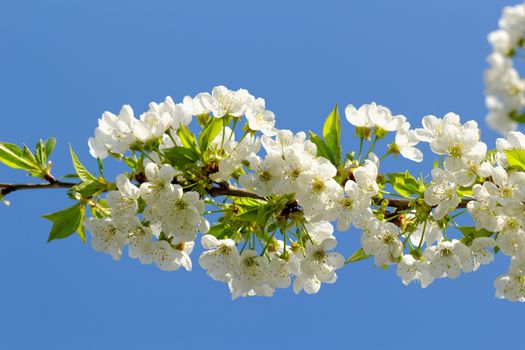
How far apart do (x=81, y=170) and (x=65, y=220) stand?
28cm

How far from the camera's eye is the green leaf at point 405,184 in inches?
130

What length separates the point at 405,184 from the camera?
10.9 feet

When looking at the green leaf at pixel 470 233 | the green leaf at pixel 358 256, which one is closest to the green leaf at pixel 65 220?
the green leaf at pixel 358 256

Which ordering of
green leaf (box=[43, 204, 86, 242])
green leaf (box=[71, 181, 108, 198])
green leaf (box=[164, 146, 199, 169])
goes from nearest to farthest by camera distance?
green leaf (box=[164, 146, 199, 169]) → green leaf (box=[71, 181, 108, 198]) → green leaf (box=[43, 204, 86, 242])

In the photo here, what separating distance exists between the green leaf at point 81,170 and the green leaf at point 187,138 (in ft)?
1.58

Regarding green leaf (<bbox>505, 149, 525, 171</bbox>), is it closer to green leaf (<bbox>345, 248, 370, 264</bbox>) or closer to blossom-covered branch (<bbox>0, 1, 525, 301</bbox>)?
blossom-covered branch (<bbox>0, 1, 525, 301</bbox>)

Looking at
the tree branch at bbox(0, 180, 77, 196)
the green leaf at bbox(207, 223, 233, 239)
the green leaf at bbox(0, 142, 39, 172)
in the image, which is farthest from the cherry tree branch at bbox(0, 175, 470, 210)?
the green leaf at bbox(207, 223, 233, 239)

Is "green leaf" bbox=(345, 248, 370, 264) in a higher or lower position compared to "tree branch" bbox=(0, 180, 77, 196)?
lower

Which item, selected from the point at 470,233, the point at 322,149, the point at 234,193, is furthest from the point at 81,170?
the point at 470,233

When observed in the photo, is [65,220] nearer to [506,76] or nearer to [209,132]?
[209,132]

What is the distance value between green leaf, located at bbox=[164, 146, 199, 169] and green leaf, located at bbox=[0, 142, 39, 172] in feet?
2.43

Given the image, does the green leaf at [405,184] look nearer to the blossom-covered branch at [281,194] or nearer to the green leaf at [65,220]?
the blossom-covered branch at [281,194]

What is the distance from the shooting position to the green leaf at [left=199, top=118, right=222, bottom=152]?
3334 millimetres

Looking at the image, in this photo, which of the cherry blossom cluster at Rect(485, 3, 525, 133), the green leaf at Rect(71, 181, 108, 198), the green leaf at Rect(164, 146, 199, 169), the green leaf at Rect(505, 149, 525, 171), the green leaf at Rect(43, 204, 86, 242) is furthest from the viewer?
the green leaf at Rect(43, 204, 86, 242)
